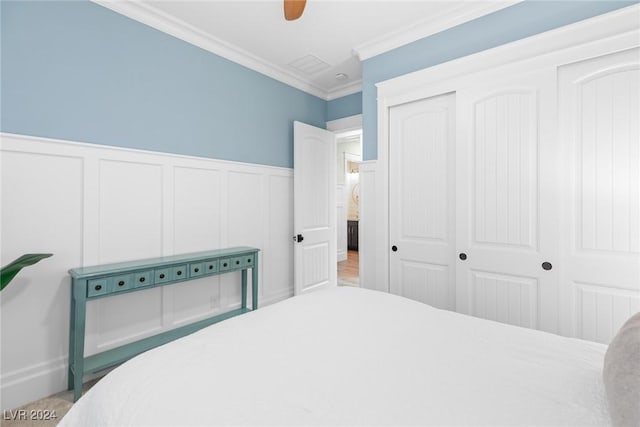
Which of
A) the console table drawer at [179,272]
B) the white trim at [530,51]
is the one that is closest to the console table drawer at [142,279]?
the console table drawer at [179,272]

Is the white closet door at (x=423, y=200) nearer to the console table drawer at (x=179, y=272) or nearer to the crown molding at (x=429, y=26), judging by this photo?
the crown molding at (x=429, y=26)

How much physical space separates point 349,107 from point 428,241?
2111mm

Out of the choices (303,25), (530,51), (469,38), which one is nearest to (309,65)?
(303,25)

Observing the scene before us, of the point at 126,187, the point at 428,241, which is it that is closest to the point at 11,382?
the point at 126,187

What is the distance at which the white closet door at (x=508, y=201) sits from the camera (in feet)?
6.52

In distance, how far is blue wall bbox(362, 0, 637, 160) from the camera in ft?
6.39

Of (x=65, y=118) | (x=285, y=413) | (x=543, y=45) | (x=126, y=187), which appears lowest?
(x=285, y=413)

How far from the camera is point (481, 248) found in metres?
2.25

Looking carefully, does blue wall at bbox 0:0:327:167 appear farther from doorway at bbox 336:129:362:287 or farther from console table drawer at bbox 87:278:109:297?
doorway at bbox 336:129:362:287

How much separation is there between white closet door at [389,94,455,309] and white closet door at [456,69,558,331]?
0.11 m

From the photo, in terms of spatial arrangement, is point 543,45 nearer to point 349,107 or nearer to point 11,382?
point 349,107

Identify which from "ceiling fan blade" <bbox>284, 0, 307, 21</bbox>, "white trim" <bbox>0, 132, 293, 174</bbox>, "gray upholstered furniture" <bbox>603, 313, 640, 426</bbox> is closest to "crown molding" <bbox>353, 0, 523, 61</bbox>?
"ceiling fan blade" <bbox>284, 0, 307, 21</bbox>

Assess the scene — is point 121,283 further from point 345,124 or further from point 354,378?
point 345,124

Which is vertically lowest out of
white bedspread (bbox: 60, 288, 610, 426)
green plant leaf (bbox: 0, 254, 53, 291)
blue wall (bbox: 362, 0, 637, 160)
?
white bedspread (bbox: 60, 288, 610, 426)
